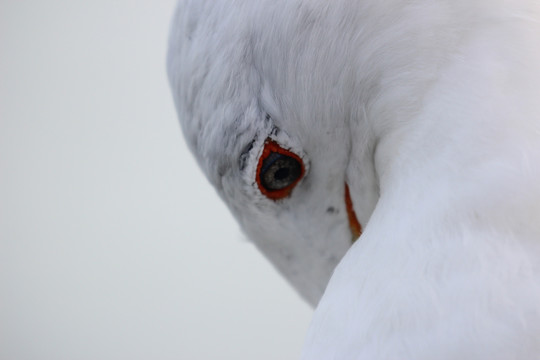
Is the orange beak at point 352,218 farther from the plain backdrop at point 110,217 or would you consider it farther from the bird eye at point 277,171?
the plain backdrop at point 110,217

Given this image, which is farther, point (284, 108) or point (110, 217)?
point (110, 217)

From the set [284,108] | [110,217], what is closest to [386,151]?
[284,108]

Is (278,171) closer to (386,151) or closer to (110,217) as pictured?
(386,151)

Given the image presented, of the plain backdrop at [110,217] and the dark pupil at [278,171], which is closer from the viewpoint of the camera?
the dark pupil at [278,171]

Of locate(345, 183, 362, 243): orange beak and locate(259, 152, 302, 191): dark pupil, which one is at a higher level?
locate(259, 152, 302, 191): dark pupil

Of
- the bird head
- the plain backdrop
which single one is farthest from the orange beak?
the plain backdrop

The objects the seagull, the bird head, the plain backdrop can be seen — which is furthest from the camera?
the plain backdrop

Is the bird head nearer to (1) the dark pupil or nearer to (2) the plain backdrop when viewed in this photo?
(1) the dark pupil

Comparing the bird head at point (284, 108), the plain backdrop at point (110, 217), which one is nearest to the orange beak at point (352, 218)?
the bird head at point (284, 108)
